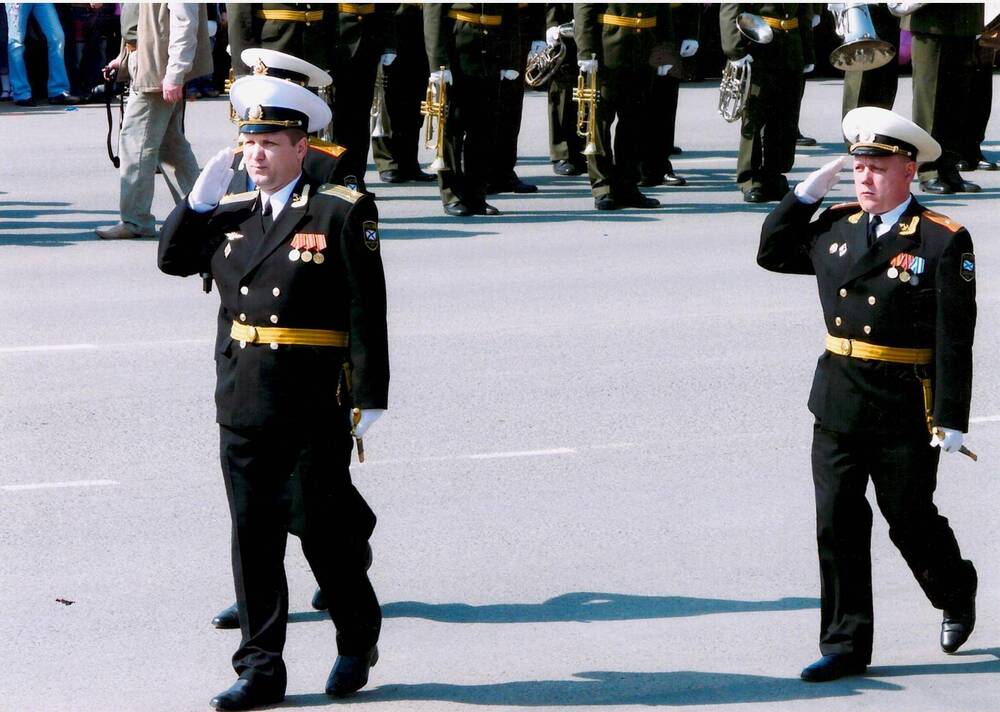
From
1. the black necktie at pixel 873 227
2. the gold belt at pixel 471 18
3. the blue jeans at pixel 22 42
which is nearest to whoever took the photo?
the black necktie at pixel 873 227

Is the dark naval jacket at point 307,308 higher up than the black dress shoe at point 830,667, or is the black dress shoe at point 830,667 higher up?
the dark naval jacket at point 307,308

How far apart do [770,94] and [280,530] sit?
10275 mm

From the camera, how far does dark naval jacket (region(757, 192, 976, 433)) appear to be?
223 inches

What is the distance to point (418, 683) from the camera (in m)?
5.84

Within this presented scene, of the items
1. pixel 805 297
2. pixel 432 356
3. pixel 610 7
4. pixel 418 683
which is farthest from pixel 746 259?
pixel 418 683

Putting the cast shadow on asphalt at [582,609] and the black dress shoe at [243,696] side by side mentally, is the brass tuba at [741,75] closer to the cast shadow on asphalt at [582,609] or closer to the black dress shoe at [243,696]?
the cast shadow on asphalt at [582,609]

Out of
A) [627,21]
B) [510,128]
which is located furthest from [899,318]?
[510,128]

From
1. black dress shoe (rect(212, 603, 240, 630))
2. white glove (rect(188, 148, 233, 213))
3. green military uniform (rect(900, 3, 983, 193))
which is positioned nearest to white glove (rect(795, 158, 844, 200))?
white glove (rect(188, 148, 233, 213))

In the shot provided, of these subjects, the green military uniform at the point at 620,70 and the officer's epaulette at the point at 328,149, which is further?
the green military uniform at the point at 620,70

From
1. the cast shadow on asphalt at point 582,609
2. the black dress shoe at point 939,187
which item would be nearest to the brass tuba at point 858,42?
the black dress shoe at point 939,187

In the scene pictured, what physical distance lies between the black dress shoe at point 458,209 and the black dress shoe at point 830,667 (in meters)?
9.12

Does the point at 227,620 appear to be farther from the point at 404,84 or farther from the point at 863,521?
the point at 404,84

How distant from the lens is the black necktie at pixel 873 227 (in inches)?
231

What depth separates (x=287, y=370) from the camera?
5539 mm
